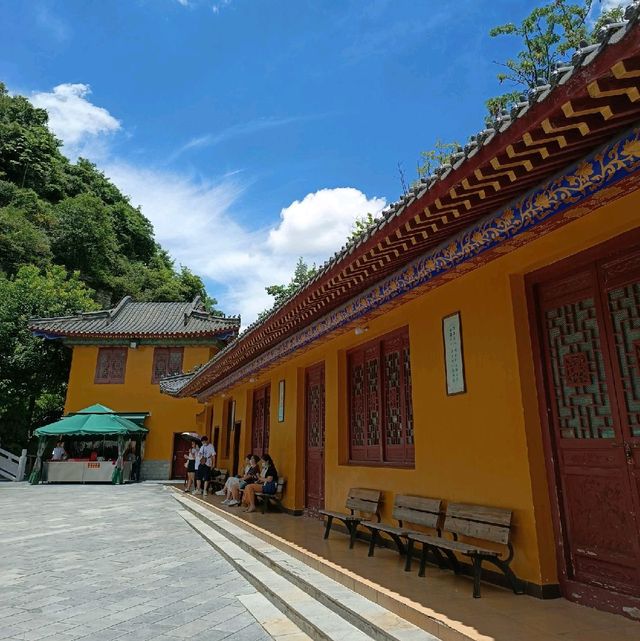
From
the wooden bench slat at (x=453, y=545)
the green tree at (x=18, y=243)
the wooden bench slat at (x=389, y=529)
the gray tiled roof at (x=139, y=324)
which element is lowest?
the wooden bench slat at (x=389, y=529)

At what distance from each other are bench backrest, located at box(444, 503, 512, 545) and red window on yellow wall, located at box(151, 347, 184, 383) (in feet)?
61.9

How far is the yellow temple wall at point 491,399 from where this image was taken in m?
3.43

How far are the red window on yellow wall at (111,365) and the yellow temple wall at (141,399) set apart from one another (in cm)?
19

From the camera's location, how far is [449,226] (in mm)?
3762

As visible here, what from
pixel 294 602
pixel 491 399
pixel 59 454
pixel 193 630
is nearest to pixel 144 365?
pixel 59 454

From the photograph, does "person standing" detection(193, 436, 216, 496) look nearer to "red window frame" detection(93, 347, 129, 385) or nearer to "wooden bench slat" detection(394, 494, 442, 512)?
"wooden bench slat" detection(394, 494, 442, 512)

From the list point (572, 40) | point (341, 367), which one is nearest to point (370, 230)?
point (341, 367)

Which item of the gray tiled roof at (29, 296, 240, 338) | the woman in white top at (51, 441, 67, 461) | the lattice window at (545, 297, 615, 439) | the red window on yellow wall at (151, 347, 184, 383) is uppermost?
the gray tiled roof at (29, 296, 240, 338)

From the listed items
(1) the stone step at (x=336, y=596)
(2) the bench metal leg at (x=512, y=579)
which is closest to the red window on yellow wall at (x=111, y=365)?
(1) the stone step at (x=336, y=596)

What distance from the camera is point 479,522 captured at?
3.81m

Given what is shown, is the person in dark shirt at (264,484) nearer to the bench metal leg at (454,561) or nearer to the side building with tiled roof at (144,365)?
the bench metal leg at (454,561)

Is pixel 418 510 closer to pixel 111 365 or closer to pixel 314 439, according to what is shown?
pixel 314 439

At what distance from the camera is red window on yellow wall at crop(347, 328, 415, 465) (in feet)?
18.1

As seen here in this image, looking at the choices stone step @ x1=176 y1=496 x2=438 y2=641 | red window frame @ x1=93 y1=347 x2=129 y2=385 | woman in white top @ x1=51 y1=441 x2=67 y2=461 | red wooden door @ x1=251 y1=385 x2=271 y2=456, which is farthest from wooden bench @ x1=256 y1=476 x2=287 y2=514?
red window frame @ x1=93 y1=347 x2=129 y2=385
